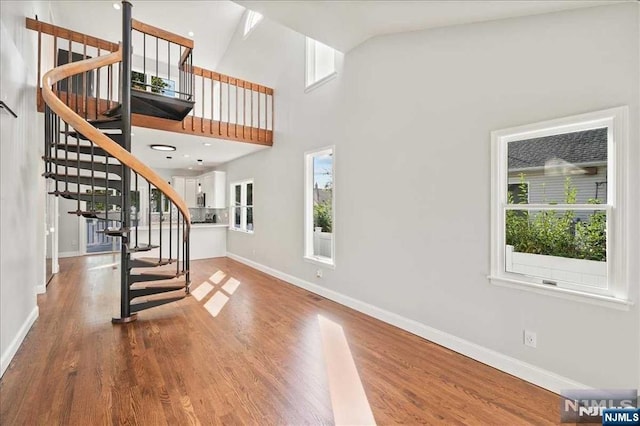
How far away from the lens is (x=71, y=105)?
3.90 m

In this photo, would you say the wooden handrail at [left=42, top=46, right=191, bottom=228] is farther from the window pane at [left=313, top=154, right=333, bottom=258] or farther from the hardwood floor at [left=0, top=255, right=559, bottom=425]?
the window pane at [left=313, top=154, right=333, bottom=258]

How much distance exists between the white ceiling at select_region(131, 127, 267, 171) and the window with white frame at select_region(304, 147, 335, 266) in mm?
1607

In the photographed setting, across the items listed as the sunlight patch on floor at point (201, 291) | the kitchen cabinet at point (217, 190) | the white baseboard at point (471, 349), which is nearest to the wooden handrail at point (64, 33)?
the sunlight patch on floor at point (201, 291)

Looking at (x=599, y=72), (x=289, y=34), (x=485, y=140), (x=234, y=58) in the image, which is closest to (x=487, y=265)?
(x=485, y=140)

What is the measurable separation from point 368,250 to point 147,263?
2.84m

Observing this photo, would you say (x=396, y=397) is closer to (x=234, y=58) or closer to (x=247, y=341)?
(x=247, y=341)

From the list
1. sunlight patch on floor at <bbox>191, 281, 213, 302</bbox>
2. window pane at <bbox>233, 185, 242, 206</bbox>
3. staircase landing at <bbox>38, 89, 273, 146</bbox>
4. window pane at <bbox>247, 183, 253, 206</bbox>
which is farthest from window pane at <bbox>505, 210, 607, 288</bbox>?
window pane at <bbox>233, 185, 242, 206</bbox>

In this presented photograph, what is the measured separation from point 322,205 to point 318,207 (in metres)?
0.11

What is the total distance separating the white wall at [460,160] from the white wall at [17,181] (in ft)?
11.1

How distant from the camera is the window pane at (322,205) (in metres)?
4.66

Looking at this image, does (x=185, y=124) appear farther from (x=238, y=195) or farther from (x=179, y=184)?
(x=179, y=184)

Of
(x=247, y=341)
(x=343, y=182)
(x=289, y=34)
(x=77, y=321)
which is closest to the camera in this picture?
(x=247, y=341)

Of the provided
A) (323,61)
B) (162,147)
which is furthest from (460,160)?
(162,147)

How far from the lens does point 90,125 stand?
2852 millimetres
